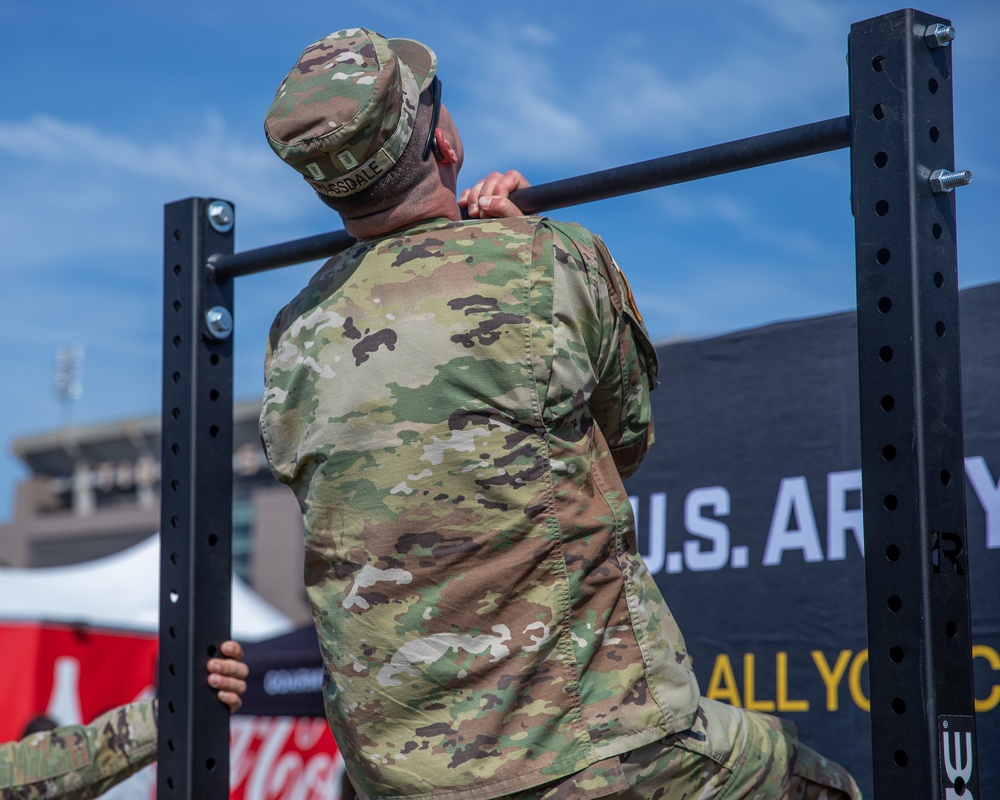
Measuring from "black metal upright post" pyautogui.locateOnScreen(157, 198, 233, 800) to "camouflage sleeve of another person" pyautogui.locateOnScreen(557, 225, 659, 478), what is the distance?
0.78 meters

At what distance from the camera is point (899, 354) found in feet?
4.13

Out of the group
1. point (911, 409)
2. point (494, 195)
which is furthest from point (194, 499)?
point (911, 409)

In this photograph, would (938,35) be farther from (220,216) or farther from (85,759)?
(85,759)

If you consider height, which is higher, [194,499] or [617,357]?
[617,357]

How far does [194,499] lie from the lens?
1.97 m

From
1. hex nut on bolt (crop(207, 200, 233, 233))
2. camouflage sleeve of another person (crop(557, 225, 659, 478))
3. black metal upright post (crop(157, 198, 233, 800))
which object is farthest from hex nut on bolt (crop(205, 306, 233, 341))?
camouflage sleeve of another person (crop(557, 225, 659, 478))

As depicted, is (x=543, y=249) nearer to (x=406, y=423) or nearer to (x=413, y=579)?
(x=406, y=423)

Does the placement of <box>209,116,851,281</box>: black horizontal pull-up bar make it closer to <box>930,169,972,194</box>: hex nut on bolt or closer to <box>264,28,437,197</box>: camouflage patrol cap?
<box>930,169,972,194</box>: hex nut on bolt

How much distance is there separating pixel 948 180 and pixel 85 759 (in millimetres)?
1802

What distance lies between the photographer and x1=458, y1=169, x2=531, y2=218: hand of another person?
5.33 ft

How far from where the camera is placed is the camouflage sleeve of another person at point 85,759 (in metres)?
2.17

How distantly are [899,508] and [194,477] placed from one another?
120 cm

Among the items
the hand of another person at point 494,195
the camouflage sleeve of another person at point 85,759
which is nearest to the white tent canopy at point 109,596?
the camouflage sleeve of another person at point 85,759

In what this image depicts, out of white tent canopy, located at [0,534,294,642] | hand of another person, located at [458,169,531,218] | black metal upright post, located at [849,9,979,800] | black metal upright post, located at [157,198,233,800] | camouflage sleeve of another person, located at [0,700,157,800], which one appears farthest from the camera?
white tent canopy, located at [0,534,294,642]
